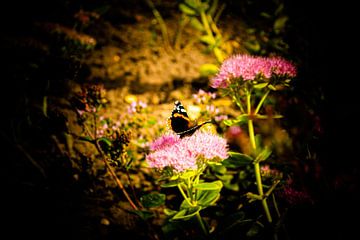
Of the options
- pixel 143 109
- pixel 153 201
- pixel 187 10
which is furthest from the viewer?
pixel 187 10

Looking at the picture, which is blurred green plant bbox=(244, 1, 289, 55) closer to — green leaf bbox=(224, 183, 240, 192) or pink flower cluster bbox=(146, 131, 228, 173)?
green leaf bbox=(224, 183, 240, 192)

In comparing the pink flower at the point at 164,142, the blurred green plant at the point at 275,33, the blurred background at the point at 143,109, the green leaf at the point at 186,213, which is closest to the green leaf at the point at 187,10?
the blurred background at the point at 143,109

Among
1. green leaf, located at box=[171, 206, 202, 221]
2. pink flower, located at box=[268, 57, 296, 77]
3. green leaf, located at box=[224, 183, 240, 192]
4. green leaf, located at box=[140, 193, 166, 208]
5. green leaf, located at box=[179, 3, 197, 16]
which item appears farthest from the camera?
green leaf, located at box=[179, 3, 197, 16]

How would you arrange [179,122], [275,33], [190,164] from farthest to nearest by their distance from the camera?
[275,33] → [179,122] → [190,164]

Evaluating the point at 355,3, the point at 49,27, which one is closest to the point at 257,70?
the point at 355,3

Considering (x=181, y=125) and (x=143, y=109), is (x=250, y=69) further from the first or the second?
(x=143, y=109)

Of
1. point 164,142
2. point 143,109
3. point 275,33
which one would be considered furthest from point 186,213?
point 275,33

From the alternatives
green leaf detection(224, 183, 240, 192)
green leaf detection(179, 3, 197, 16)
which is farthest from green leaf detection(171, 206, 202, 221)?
green leaf detection(179, 3, 197, 16)
